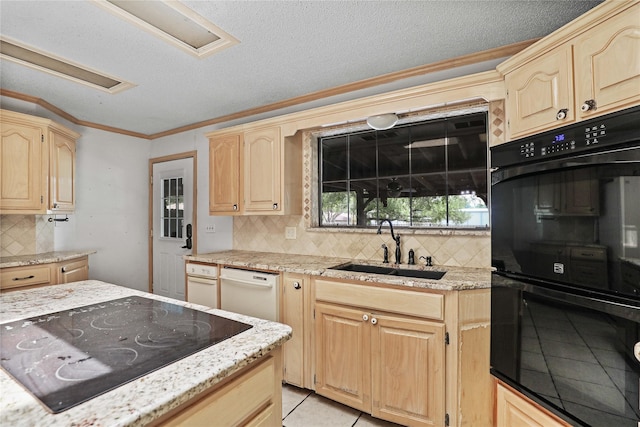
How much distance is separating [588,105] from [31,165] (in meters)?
4.09

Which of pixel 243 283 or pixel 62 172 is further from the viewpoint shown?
pixel 62 172

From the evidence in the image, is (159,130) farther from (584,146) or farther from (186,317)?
(584,146)

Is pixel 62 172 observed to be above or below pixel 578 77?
below

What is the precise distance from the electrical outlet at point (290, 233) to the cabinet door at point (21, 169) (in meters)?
2.28

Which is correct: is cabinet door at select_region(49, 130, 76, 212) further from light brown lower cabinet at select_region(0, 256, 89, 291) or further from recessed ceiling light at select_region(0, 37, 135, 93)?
recessed ceiling light at select_region(0, 37, 135, 93)

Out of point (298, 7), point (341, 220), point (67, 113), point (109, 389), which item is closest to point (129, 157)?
point (67, 113)

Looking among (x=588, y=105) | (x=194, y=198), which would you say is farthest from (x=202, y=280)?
(x=588, y=105)

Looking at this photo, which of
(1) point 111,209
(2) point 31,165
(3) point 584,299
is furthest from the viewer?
(1) point 111,209

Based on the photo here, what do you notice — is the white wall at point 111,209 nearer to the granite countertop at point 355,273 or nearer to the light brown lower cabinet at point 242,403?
the granite countertop at point 355,273

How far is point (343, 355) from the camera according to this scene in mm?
2059

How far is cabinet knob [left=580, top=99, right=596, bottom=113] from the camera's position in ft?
4.25

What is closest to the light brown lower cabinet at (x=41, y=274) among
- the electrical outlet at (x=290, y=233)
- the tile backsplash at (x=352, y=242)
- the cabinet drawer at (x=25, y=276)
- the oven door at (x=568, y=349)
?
the cabinet drawer at (x=25, y=276)

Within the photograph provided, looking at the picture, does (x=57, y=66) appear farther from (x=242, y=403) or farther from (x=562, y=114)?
(x=562, y=114)

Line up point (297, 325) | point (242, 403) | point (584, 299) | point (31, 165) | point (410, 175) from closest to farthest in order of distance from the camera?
point (242, 403) → point (584, 299) → point (297, 325) → point (410, 175) → point (31, 165)
